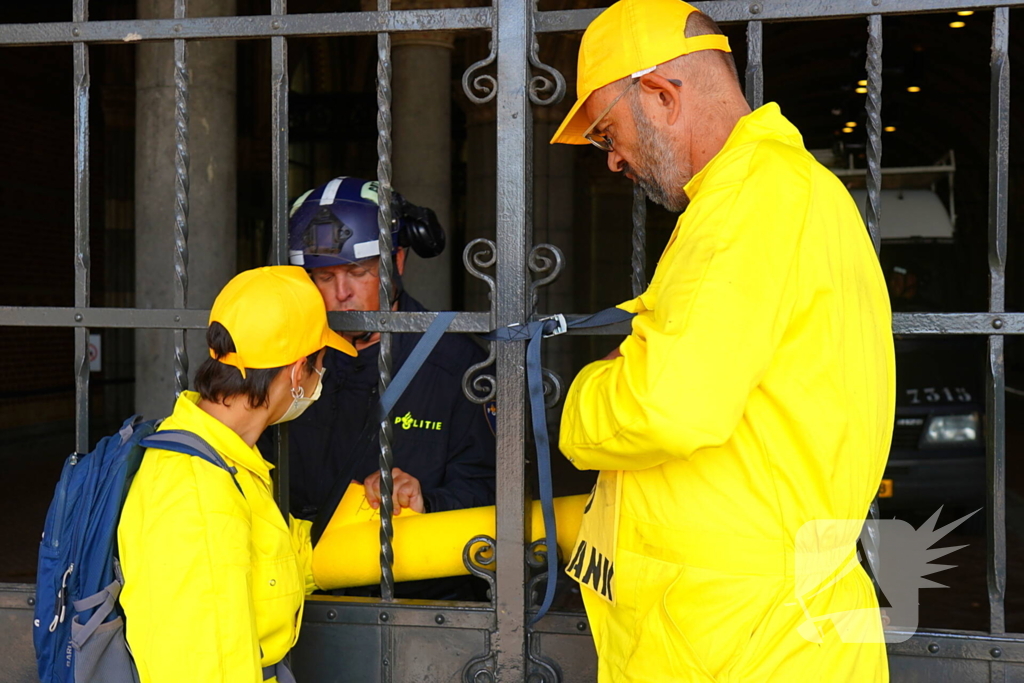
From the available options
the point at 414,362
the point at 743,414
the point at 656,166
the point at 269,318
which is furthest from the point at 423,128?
the point at 743,414

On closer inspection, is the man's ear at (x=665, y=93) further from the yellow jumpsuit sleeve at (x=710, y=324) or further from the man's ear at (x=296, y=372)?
the man's ear at (x=296, y=372)

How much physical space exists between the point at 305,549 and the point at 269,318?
763mm

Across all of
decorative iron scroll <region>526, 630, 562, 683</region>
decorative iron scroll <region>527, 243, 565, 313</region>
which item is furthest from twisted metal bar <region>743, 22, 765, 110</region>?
decorative iron scroll <region>526, 630, 562, 683</region>

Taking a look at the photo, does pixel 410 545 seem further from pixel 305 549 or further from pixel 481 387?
pixel 481 387

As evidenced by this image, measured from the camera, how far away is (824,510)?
1672 mm

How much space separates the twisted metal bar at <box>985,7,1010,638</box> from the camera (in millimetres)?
2191

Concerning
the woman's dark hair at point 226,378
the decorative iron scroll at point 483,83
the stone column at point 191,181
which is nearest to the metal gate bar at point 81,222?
the woman's dark hair at point 226,378

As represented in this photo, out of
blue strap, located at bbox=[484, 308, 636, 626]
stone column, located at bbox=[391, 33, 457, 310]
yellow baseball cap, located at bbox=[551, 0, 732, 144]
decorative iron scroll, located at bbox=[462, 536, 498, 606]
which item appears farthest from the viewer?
stone column, located at bbox=[391, 33, 457, 310]

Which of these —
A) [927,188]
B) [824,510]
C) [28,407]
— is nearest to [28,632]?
[824,510]

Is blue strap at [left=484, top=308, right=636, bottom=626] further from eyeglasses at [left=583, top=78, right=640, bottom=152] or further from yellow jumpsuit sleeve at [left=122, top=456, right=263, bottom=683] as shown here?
yellow jumpsuit sleeve at [left=122, top=456, right=263, bottom=683]

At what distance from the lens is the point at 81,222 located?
2.58m

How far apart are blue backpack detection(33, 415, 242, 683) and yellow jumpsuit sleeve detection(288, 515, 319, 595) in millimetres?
573

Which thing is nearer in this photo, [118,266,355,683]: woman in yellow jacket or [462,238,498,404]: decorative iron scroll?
[118,266,355,683]: woman in yellow jacket

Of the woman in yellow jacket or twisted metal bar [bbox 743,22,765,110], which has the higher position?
twisted metal bar [bbox 743,22,765,110]
